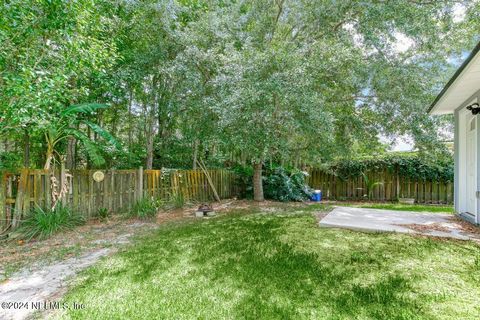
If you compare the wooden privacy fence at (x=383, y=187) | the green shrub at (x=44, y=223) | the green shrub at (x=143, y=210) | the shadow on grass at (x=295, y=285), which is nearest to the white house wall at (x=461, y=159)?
the shadow on grass at (x=295, y=285)

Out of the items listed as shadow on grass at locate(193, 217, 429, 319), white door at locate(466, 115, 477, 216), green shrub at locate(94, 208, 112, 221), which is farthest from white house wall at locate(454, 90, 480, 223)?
green shrub at locate(94, 208, 112, 221)

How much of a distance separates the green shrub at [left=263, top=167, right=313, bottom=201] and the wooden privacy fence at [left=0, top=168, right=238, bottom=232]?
5.88ft

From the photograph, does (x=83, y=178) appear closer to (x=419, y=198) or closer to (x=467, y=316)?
(x=467, y=316)

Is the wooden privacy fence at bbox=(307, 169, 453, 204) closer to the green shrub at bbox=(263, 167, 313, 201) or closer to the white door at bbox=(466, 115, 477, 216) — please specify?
the green shrub at bbox=(263, 167, 313, 201)

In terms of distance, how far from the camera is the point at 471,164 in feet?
19.5

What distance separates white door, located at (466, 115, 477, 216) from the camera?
567 cm

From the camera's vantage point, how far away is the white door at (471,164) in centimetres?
567

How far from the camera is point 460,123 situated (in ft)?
21.0

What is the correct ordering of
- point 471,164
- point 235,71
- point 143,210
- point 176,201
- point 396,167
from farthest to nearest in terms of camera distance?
point 396,167, point 176,201, point 143,210, point 471,164, point 235,71

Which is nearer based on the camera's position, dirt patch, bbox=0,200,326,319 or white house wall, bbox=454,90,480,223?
dirt patch, bbox=0,200,326,319

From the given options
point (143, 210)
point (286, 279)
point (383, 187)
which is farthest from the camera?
point (383, 187)

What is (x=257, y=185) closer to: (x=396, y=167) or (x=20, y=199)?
(x=396, y=167)

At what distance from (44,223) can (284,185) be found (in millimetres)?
7325

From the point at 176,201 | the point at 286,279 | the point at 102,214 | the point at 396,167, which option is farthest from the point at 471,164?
the point at 102,214
